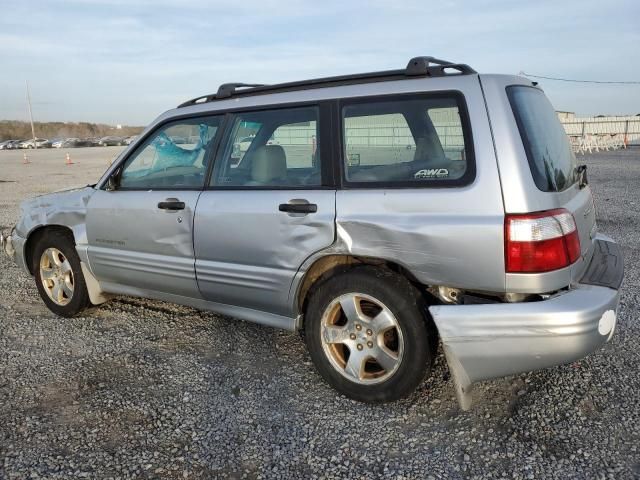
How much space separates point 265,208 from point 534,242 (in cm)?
151

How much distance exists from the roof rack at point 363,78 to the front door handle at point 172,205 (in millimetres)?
757

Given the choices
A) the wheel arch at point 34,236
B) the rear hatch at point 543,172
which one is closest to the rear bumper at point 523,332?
the rear hatch at point 543,172

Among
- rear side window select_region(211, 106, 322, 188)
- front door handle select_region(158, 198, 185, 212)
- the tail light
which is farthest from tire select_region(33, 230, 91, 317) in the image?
the tail light

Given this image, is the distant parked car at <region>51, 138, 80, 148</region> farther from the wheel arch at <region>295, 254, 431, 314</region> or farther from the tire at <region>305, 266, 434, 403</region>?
the tire at <region>305, 266, 434, 403</region>

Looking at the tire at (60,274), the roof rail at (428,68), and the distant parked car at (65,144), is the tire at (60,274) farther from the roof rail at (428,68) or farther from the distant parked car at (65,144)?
the distant parked car at (65,144)

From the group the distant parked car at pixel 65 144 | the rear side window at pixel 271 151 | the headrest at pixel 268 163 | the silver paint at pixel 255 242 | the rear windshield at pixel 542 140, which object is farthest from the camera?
the distant parked car at pixel 65 144

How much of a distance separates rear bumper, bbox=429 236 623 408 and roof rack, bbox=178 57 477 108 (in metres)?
1.26

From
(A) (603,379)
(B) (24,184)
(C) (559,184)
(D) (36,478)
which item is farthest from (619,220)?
(B) (24,184)

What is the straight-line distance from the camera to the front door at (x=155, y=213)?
3.66 metres

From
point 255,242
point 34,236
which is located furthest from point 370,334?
point 34,236

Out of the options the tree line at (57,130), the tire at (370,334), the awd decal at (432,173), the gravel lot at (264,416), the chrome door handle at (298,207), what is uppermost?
the tree line at (57,130)

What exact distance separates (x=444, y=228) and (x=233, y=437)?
1.52 m

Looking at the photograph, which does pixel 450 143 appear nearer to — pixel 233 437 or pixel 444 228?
pixel 444 228

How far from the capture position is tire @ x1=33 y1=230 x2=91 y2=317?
4383mm
